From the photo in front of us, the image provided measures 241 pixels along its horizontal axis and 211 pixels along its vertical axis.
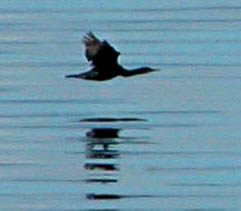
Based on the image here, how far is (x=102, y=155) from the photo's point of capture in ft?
49.9

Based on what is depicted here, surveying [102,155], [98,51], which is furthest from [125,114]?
[102,155]

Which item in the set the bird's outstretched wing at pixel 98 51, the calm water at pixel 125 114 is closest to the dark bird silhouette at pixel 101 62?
the bird's outstretched wing at pixel 98 51

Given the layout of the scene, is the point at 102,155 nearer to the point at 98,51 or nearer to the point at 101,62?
the point at 98,51

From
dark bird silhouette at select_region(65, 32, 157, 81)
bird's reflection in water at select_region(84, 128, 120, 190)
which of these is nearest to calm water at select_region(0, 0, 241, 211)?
bird's reflection in water at select_region(84, 128, 120, 190)

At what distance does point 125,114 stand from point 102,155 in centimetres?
189

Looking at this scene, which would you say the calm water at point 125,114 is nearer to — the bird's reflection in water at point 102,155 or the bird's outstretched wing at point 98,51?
the bird's reflection in water at point 102,155

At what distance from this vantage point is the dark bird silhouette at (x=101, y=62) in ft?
56.6

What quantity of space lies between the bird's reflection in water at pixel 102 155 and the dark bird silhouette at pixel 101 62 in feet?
3.67

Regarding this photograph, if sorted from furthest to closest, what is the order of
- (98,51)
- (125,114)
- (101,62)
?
(101,62) → (98,51) → (125,114)

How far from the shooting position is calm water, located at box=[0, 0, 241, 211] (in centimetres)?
1383

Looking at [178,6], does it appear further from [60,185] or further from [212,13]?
[60,185]

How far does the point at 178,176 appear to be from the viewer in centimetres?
1427

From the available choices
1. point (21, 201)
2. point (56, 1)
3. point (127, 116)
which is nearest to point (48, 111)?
point (127, 116)

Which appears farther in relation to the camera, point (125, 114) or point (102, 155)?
point (125, 114)
